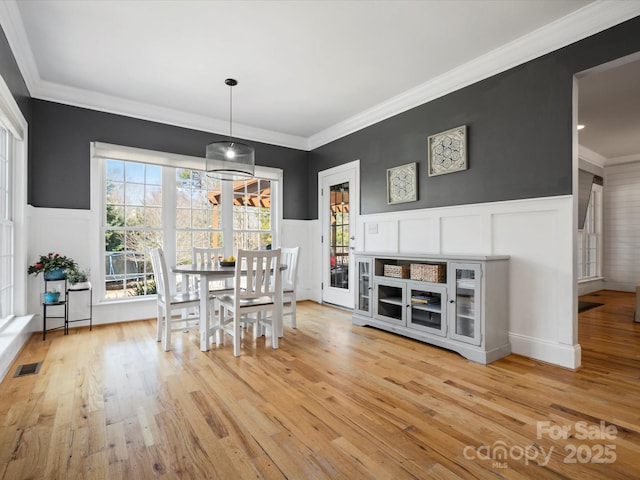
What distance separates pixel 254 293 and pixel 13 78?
9.28 feet

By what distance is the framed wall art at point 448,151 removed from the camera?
11.5 ft

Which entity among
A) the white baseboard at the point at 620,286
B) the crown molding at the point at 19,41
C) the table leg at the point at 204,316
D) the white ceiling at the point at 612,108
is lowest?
the white baseboard at the point at 620,286

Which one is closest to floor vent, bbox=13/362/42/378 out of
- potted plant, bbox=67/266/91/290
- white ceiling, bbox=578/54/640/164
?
potted plant, bbox=67/266/91/290

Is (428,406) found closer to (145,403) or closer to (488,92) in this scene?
(145,403)

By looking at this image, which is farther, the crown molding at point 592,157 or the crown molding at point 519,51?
the crown molding at point 592,157

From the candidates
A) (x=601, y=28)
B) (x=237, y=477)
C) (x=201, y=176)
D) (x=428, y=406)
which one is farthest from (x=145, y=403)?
(x=601, y=28)

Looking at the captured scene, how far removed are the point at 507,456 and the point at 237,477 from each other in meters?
1.27

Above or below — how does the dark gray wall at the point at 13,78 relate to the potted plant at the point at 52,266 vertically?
above

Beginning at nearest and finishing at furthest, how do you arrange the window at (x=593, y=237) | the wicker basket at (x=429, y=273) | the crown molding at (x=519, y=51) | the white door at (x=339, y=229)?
the crown molding at (x=519, y=51) < the wicker basket at (x=429, y=273) < the white door at (x=339, y=229) < the window at (x=593, y=237)

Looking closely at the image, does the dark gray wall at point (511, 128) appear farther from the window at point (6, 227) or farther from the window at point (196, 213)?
the window at point (6, 227)

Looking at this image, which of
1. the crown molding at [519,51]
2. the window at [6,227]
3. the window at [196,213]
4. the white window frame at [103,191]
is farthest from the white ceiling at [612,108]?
the window at [6,227]

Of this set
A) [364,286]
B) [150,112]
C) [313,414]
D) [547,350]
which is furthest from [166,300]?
[547,350]

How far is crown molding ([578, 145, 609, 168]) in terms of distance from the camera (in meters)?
6.21

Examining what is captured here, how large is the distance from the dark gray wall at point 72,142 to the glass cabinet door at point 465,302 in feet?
12.9
